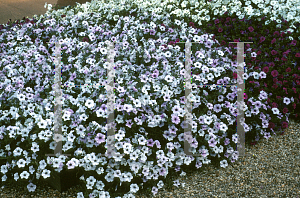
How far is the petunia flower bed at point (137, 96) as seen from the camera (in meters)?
3.59

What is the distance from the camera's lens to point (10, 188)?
3781 mm

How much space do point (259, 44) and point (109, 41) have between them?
284 cm

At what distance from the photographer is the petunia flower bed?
3592mm

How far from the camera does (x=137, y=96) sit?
3996 millimetres

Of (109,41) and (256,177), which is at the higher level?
(109,41)

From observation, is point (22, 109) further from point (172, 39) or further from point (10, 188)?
point (172, 39)

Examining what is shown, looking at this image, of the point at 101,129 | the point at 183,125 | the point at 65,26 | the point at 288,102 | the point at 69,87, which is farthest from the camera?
the point at 65,26

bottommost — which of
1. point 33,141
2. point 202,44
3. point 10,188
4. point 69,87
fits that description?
point 10,188

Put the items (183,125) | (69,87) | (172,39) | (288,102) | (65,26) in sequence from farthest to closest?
(65,26) < (172,39) < (288,102) < (69,87) < (183,125)

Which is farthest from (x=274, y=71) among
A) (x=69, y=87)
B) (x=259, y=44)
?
(x=69, y=87)

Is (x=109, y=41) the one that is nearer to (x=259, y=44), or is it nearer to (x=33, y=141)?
(x=33, y=141)

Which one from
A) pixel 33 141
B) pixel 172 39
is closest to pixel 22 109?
pixel 33 141

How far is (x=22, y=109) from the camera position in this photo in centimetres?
400

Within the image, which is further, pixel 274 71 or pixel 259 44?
pixel 259 44
